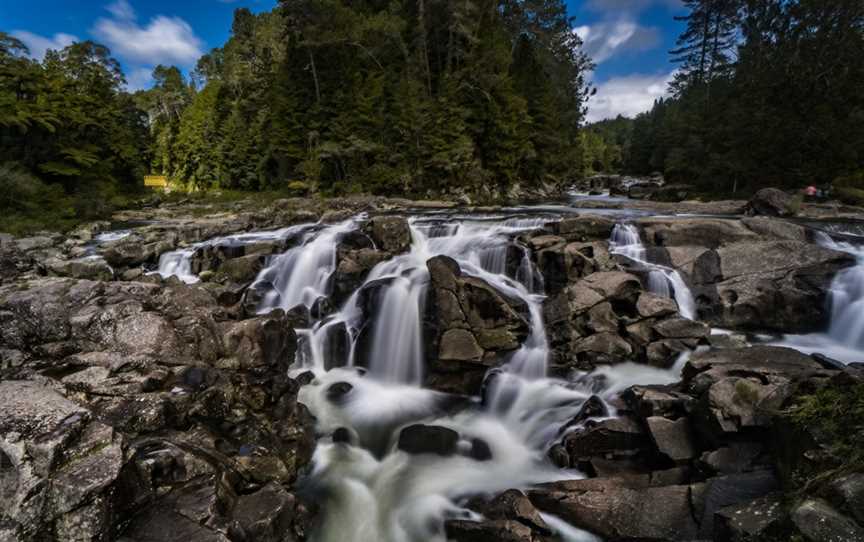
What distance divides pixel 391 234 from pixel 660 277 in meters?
7.63

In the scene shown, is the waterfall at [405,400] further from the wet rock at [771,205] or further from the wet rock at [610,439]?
the wet rock at [771,205]

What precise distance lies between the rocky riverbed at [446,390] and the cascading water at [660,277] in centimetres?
7

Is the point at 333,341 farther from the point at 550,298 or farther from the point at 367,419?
the point at 550,298

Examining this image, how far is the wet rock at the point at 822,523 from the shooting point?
2662 millimetres

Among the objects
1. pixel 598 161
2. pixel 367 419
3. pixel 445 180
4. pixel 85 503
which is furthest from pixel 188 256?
pixel 598 161

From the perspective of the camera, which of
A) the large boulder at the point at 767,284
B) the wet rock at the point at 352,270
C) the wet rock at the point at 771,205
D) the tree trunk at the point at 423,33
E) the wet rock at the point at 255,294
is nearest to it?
the large boulder at the point at 767,284

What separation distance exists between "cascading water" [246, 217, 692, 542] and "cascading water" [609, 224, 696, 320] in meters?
2.66

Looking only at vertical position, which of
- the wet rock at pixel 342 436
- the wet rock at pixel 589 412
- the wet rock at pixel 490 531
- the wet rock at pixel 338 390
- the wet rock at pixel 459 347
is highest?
the wet rock at pixel 459 347

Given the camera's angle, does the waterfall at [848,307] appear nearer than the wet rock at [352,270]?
Yes

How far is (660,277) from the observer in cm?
1002

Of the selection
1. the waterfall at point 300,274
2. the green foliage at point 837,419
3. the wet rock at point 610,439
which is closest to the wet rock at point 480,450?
the wet rock at point 610,439

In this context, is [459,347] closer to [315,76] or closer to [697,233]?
[697,233]

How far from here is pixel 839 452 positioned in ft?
10.9

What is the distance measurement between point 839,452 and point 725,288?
728 centimetres
